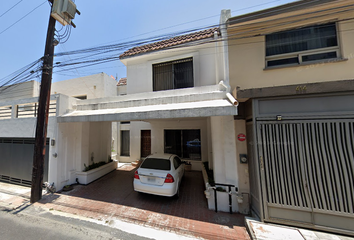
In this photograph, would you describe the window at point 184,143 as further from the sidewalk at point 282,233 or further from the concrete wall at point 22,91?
the concrete wall at point 22,91

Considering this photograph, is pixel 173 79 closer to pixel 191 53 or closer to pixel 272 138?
pixel 191 53

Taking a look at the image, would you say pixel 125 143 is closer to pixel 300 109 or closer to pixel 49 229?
pixel 49 229

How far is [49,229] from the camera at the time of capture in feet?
11.8

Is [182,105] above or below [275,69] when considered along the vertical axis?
below

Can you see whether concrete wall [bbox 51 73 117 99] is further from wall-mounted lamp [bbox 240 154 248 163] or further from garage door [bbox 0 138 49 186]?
wall-mounted lamp [bbox 240 154 248 163]

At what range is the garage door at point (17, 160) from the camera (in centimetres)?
631

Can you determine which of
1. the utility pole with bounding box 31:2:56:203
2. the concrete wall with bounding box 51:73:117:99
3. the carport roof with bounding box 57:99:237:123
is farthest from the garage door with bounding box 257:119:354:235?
the concrete wall with bounding box 51:73:117:99

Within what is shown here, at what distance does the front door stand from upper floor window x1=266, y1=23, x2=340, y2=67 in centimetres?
836

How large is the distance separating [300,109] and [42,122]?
28.0ft

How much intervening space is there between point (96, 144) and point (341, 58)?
35.7 ft

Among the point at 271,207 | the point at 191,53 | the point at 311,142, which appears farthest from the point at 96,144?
the point at 311,142

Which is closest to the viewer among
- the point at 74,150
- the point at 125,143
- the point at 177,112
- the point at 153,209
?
the point at 177,112

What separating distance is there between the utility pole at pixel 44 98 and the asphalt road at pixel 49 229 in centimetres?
109

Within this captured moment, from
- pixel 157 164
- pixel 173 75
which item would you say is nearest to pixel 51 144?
pixel 157 164
